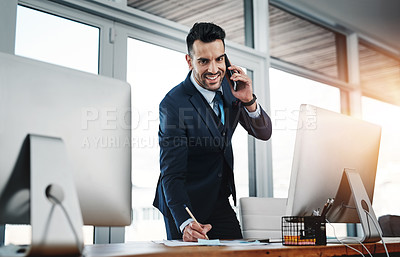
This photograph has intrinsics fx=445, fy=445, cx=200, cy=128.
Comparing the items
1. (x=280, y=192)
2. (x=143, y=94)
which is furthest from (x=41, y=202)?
(x=280, y=192)

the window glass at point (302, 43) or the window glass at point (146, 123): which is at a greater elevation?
the window glass at point (302, 43)

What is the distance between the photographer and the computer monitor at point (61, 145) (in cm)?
95

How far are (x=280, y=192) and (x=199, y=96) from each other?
193 centimetres

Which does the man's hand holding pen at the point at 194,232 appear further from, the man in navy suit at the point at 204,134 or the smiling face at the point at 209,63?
the smiling face at the point at 209,63

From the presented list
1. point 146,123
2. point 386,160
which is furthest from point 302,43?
point 146,123

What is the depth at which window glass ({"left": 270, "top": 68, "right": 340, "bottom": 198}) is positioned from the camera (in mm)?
3896

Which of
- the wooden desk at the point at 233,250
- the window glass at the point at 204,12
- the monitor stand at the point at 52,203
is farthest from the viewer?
the window glass at the point at 204,12

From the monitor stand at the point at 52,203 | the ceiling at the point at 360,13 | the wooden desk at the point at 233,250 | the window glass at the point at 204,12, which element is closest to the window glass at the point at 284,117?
the window glass at the point at 204,12

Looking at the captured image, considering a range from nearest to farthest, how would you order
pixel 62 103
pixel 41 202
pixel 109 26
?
pixel 41 202
pixel 62 103
pixel 109 26

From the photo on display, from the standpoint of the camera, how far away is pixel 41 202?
909 millimetres

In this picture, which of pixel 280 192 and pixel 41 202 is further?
pixel 280 192

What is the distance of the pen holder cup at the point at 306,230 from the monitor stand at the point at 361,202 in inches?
8.1

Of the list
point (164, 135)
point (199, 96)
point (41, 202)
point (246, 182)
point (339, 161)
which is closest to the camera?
point (41, 202)

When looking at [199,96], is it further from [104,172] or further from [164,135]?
[104,172]
